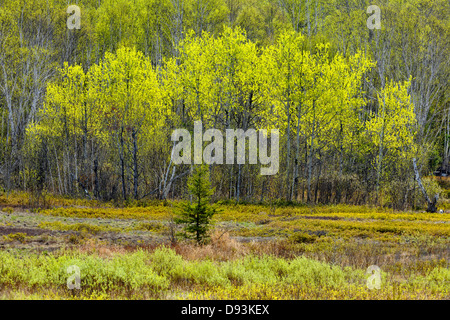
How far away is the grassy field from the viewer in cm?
853

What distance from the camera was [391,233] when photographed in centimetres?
1691

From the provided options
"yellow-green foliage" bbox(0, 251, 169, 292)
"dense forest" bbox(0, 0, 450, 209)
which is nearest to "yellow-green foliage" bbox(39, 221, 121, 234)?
"yellow-green foliage" bbox(0, 251, 169, 292)

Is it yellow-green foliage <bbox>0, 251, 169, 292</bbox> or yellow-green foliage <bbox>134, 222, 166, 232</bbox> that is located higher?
yellow-green foliage <bbox>0, 251, 169, 292</bbox>

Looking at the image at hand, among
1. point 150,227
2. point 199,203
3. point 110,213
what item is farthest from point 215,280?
point 110,213

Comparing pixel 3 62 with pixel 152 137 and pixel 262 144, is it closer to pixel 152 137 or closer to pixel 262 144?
pixel 152 137

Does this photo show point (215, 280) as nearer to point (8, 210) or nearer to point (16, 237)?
point (16, 237)

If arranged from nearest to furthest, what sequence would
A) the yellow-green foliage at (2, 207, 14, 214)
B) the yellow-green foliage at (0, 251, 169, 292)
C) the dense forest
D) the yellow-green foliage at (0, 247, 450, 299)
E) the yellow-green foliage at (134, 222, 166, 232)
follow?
1. the yellow-green foliage at (0, 247, 450, 299)
2. the yellow-green foliage at (0, 251, 169, 292)
3. the yellow-green foliage at (134, 222, 166, 232)
4. the yellow-green foliage at (2, 207, 14, 214)
5. the dense forest

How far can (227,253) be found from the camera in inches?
484

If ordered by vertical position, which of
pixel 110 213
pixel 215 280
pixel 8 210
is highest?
pixel 215 280

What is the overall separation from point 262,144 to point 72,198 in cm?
1142

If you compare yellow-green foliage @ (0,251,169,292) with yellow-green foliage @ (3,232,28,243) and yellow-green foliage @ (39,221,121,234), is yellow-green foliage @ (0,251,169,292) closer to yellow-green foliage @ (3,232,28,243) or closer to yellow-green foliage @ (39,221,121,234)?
yellow-green foliage @ (3,232,28,243)

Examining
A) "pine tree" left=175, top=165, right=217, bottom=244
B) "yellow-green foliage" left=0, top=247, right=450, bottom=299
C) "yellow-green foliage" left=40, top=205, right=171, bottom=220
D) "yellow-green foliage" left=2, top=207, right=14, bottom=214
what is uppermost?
"pine tree" left=175, top=165, right=217, bottom=244

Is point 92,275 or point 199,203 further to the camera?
point 199,203
